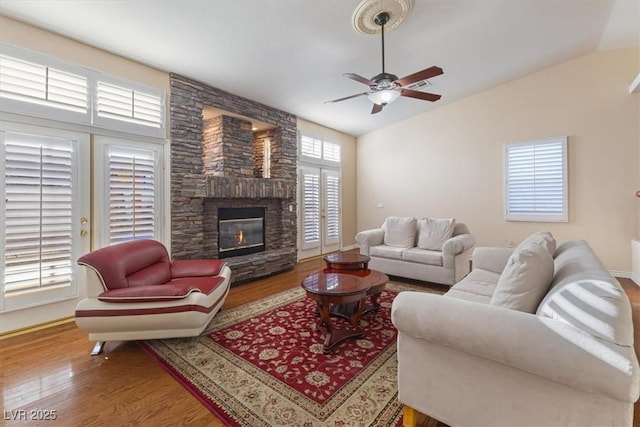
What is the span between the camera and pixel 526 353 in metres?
1.14

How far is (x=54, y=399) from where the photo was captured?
178 cm

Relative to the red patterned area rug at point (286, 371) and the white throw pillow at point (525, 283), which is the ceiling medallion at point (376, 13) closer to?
the white throw pillow at point (525, 283)

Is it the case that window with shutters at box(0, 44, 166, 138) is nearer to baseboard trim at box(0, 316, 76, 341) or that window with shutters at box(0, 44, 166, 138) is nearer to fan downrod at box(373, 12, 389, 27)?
baseboard trim at box(0, 316, 76, 341)

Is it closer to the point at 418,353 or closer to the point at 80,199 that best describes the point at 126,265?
the point at 80,199

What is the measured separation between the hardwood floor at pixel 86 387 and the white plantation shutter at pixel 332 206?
445 centimetres

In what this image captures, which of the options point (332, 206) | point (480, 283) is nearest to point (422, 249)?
point (480, 283)

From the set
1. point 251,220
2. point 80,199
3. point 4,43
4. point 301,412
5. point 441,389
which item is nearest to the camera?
point 441,389

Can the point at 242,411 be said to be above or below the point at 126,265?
below

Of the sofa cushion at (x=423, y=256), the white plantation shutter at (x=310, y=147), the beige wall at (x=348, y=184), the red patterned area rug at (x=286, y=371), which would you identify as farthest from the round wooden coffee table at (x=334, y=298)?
the beige wall at (x=348, y=184)

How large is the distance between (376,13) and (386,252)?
123 inches

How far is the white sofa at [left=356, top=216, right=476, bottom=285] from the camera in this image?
3797 mm

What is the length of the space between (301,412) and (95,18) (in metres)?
3.80

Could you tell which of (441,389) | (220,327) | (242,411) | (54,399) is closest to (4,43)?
(54,399)

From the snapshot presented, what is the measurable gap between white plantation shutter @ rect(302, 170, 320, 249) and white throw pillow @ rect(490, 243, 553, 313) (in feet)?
14.5
